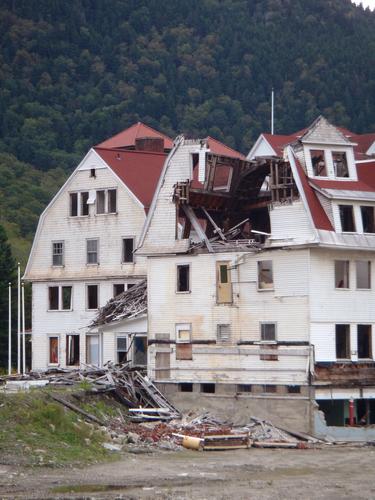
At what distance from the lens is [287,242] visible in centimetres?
6247

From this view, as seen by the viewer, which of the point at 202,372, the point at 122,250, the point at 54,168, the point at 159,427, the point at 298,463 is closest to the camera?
the point at 298,463

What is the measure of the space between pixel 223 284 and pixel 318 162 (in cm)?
692

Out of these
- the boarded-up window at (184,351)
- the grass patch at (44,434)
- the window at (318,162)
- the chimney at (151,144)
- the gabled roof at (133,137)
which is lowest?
the grass patch at (44,434)

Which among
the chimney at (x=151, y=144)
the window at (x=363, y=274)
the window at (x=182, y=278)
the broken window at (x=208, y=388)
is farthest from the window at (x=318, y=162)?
the chimney at (x=151, y=144)

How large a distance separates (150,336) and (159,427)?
7.35 metres

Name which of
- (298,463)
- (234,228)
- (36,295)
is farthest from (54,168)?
(298,463)

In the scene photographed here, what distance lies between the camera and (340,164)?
65.2 metres

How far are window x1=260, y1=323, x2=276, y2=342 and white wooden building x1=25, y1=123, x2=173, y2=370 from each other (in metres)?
13.7

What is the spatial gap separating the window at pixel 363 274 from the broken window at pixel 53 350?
23.5 meters

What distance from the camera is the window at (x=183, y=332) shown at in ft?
215

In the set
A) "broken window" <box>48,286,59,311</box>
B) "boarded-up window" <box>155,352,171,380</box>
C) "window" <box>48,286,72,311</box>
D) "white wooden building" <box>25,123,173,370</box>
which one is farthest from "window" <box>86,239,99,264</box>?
"boarded-up window" <box>155,352,171,380</box>

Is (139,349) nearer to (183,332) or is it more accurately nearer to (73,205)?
(183,332)

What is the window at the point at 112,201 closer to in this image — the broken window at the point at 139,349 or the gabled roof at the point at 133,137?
the gabled roof at the point at 133,137

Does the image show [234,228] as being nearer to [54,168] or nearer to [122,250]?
[122,250]
